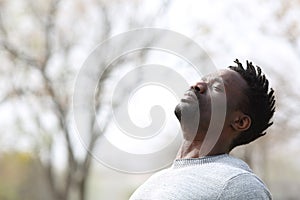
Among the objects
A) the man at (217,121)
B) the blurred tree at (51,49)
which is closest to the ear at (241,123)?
the man at (217,121)

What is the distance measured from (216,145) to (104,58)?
10084mm

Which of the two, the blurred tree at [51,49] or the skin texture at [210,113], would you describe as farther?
the blurred tree at [51,49]

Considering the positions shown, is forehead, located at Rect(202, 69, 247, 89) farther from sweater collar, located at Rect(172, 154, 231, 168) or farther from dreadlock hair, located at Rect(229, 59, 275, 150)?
sweater collar, located at Rect(172, 154, 231, 168)

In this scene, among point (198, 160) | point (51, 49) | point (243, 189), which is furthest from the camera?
point (51, 49)

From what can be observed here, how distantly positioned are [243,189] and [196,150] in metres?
0.25

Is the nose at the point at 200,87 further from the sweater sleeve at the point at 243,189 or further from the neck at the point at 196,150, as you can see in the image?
the sweater sleeve at the point at 243,189

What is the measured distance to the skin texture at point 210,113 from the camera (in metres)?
2.09

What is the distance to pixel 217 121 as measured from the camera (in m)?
2.08

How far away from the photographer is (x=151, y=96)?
304 centimetres

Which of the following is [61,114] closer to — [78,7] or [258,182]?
[78,7]

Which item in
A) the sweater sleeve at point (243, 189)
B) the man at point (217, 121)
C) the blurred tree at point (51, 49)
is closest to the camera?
the sweater sleeve at point (243, 189)

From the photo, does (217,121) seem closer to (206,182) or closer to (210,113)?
(210,113)

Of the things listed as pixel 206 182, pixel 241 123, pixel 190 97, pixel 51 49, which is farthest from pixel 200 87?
pixel 51 49

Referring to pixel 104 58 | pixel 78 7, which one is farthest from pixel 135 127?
pixel 78 7
